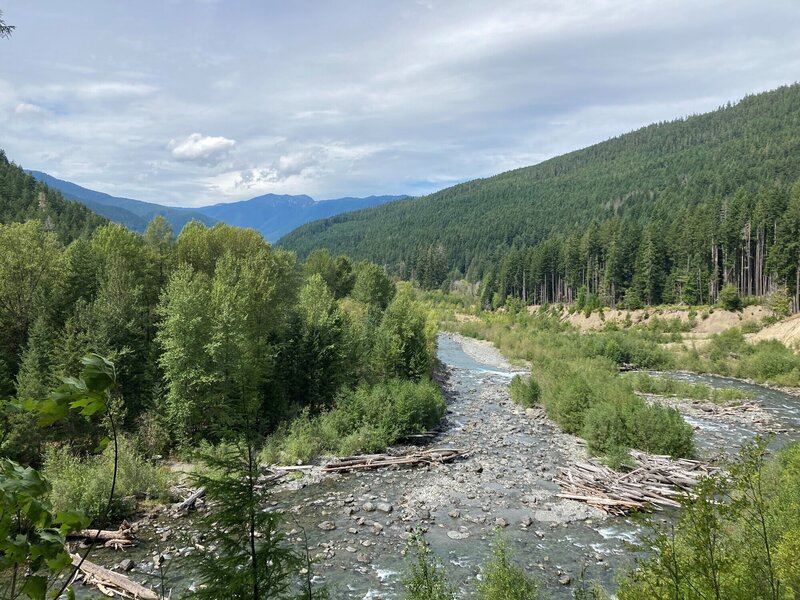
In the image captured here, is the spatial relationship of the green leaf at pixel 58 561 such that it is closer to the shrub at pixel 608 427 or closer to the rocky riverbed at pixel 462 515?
the rocky riverbed at pixel 462 515

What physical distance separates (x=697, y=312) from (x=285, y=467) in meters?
68.5

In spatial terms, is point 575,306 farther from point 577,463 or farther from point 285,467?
point 285,467

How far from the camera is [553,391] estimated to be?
33.6 meters

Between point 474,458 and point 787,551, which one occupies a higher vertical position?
point 787,551

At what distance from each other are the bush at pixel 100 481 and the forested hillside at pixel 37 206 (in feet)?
144

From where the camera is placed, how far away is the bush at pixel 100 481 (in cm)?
1789

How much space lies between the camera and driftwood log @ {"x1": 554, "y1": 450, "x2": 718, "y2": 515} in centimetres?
1912

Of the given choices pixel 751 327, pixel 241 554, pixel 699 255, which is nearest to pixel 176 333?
pixel 241 554

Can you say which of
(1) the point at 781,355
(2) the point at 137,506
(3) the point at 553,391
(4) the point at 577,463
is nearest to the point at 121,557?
(2) the point at 137,506

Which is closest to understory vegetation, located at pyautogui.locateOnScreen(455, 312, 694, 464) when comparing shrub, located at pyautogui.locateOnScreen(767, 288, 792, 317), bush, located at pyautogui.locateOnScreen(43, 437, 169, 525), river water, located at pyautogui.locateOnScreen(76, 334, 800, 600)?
river water, located at pyautogui.locateOnScreen(76, 334, 800, 600)

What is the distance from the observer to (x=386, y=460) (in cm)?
2514

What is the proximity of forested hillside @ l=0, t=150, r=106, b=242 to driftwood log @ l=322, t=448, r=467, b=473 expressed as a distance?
48.3m

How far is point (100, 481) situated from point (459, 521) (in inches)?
556

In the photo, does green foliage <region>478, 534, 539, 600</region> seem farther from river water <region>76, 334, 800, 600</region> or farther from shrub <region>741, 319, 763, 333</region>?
shrub <region>741, 319, 763, 333</region>
